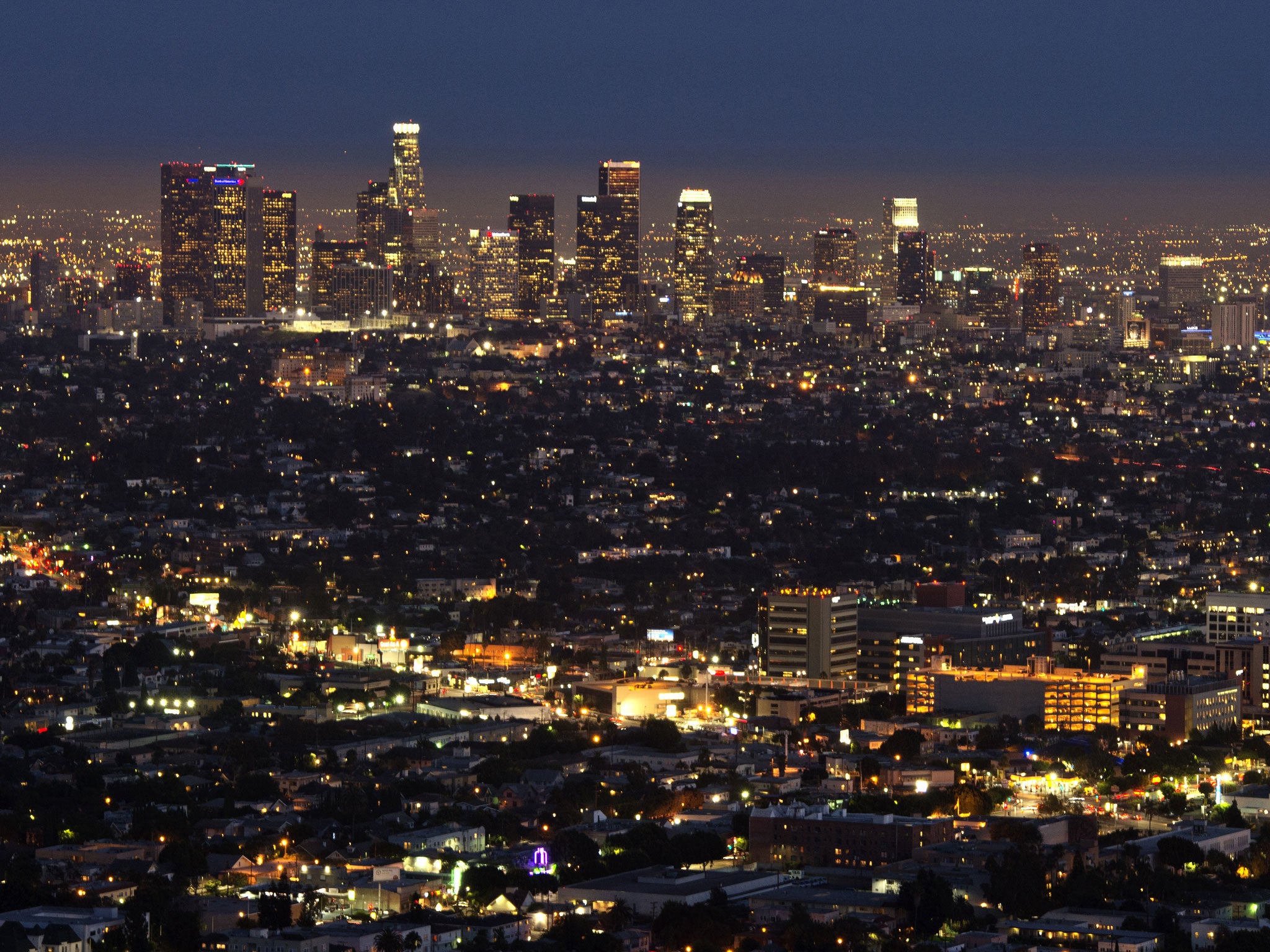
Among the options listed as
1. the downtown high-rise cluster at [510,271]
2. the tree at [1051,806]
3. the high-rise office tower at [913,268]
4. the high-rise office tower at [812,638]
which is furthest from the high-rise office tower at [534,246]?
the tree at [1051,806]

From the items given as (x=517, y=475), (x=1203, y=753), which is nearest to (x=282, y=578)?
(x=517, y=475)

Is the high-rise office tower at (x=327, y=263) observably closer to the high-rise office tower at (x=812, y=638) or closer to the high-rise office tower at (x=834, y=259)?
the high-rise office tower at (x=834, y=259)

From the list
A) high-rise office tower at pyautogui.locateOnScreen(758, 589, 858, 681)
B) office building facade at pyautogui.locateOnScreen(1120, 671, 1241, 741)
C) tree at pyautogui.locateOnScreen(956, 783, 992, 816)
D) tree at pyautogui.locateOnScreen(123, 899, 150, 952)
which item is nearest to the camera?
tree at pyautogui.locateOnScreen(123, 899, 150, 952)

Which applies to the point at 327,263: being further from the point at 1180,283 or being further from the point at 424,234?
the point at 1180,283

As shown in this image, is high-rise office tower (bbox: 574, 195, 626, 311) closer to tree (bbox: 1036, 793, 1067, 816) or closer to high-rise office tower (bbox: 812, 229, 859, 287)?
high-rise office tower (bbox: 812, 229, 859, 287)

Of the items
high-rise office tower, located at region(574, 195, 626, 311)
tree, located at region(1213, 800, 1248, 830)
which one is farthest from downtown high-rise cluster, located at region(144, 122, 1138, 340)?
tree, located at region(1213, 800, 1248, 830)

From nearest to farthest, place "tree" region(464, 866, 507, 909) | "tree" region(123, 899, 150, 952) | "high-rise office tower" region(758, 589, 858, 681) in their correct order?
1. "tree" region(123, 899, 150, 952)
2. "tree" region(464, 866, 507, 909)
3. "high-rise office tower" region(758, 589, 858, 681)

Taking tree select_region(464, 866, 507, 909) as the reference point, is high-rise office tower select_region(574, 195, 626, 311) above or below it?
above
